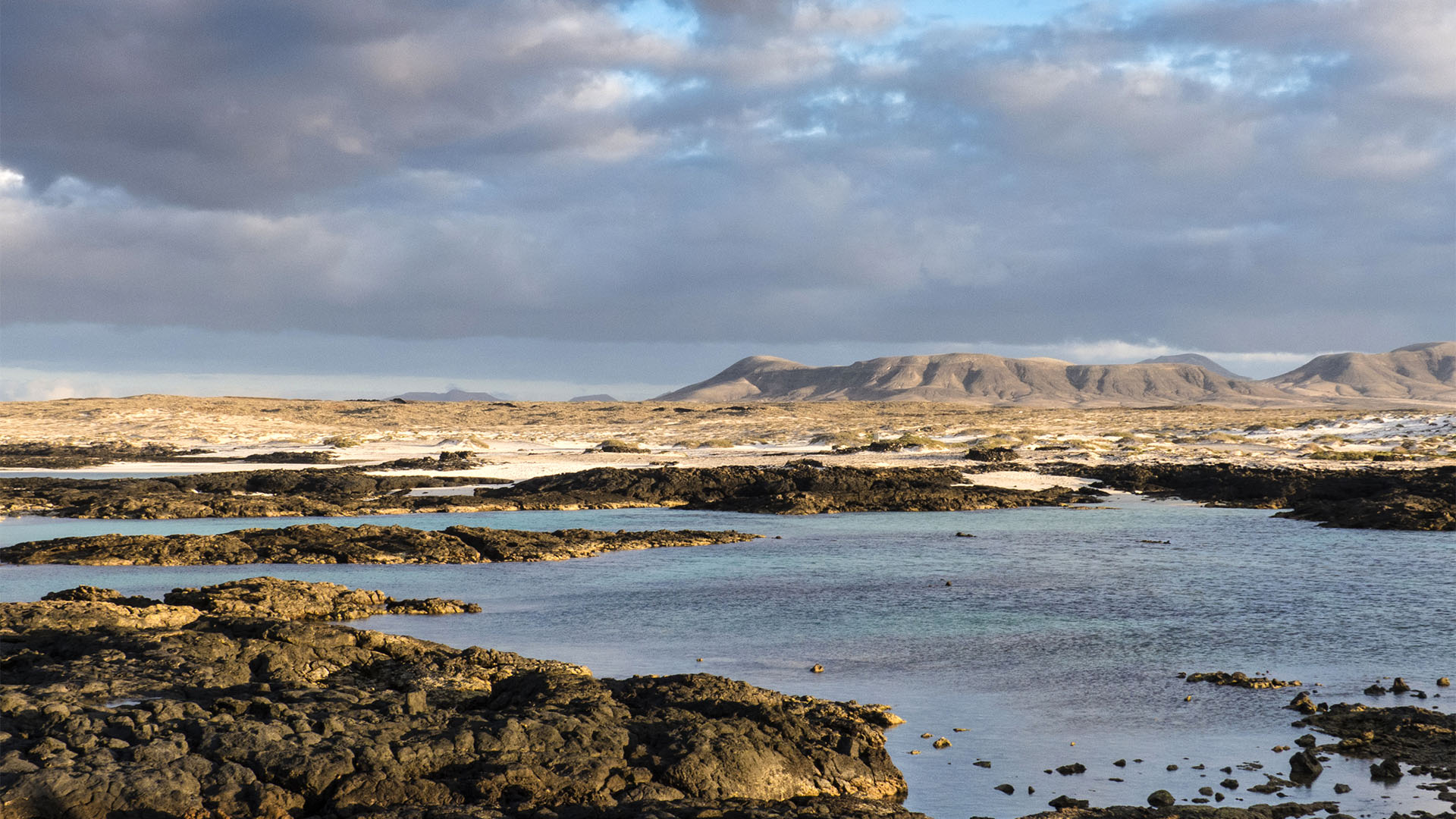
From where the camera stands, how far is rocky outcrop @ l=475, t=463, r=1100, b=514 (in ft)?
122

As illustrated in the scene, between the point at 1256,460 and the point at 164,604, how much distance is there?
47.0 meters

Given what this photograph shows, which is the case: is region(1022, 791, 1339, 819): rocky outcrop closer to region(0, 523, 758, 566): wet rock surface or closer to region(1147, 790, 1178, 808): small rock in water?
region(1147, 790, 1178, 808): small rock in water

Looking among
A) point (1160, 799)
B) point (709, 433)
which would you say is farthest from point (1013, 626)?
point (709, 433)

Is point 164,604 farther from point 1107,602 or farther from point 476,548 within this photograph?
point 1107,602

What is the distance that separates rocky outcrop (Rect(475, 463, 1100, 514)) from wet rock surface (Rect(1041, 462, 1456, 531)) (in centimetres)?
436

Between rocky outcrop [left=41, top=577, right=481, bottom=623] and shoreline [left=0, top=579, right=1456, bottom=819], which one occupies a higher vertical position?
shoreline [left=0, top=579, right=1456, bottom=819]

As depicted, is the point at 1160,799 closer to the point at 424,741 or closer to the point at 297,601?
the point at 424,741

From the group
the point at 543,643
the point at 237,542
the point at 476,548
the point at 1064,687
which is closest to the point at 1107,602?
the point at 1064,687

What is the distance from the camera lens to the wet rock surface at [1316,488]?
31766 millimetres

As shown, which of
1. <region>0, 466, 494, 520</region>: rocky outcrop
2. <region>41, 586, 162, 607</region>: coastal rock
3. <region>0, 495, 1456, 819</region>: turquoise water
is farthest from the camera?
<region>0, 466, 494, 520</region>: rocky outcrop

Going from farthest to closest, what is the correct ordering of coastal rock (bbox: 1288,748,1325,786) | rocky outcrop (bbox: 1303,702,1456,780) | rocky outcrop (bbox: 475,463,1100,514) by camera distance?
rocky outcrop (bbox: 475,463,1100,514) < rocky outcrop (bbox: 1303,702,1456,780) < coastal rock (bbox: 1288,748,1325,786)

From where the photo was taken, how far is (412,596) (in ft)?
64.8

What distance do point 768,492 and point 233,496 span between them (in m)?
17.4

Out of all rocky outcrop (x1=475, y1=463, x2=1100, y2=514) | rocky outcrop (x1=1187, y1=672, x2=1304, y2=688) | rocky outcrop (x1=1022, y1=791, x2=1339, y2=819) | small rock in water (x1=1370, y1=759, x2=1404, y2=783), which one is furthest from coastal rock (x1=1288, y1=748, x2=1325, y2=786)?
rocky outcrop (x1=475, y1=463, x2=1100, y2=514)
